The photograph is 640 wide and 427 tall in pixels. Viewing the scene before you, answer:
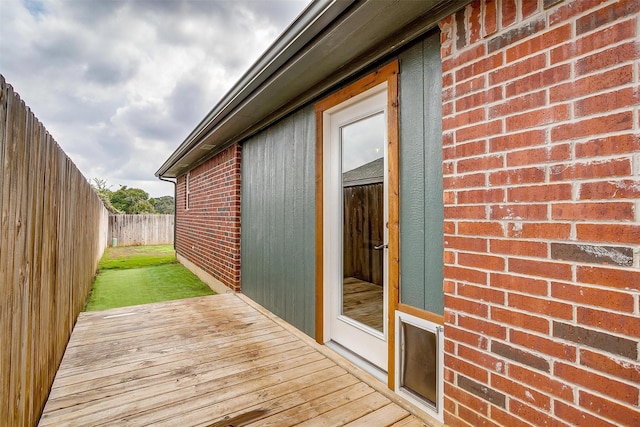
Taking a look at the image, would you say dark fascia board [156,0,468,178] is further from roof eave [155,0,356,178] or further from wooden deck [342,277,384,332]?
wooden deck [342,277,384,332]

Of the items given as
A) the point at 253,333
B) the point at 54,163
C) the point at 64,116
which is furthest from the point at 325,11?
the point at 64,116

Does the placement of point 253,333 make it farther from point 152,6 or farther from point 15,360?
point 152,6

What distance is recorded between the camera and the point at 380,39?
204cm

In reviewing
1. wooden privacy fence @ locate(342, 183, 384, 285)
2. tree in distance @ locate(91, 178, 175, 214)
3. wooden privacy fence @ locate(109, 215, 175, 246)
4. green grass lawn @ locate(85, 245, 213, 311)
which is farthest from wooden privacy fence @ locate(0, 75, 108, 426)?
tree in distance @ locate(91, 178, 175, 214)

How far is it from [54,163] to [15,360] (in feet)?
4.40

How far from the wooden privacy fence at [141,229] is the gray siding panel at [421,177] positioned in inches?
572

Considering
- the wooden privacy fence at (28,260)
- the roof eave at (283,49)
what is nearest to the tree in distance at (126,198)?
the roof eave at (283,49)

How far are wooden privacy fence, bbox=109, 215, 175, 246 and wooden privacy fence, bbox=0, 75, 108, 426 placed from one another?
43.7 ft

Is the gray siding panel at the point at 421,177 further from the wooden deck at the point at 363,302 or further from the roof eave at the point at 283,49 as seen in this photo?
the roof eave at the point at 283,49

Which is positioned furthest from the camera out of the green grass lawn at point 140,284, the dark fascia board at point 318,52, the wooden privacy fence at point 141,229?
the wooden privacy fence at point 141,229

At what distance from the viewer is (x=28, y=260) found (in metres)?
1.49

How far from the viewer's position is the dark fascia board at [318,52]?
1734mm

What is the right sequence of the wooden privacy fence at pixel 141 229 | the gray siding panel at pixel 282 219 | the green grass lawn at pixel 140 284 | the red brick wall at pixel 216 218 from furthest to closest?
the wooden privacy fence at pixel 141 229 < the red brick wall at pixel 216 218 < the green grass lawn at pixel 140 284 < the gray siding panel at pixel 282 219

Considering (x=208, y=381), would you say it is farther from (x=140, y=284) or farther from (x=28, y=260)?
(x=140, y=284)
